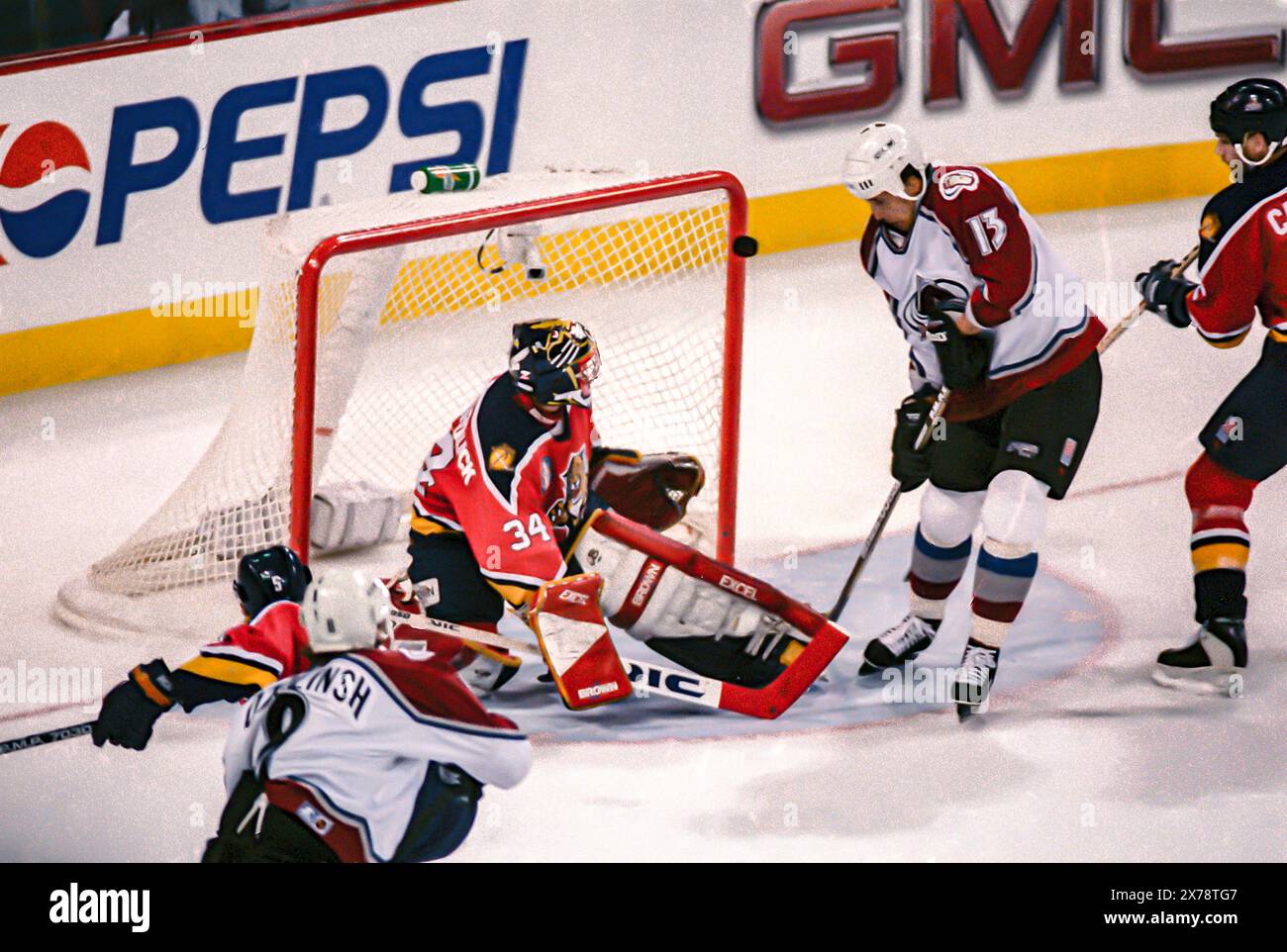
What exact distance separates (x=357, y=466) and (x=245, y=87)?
125 centimetres

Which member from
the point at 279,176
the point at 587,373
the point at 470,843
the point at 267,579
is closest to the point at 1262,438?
the point at 587,373

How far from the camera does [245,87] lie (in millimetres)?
5637

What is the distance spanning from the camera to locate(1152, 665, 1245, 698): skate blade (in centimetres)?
403

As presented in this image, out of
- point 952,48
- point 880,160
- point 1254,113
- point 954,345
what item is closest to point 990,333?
point 954,345

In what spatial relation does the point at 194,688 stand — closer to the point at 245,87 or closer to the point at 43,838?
the point at 43,838

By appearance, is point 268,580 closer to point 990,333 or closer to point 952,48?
point 990,333

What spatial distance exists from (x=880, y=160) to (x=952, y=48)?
2.72 meters

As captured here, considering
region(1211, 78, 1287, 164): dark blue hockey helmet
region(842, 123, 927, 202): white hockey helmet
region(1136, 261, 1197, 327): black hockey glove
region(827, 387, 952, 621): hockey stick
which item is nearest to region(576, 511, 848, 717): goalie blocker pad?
region(827, 387, 952, 621): hockey stick

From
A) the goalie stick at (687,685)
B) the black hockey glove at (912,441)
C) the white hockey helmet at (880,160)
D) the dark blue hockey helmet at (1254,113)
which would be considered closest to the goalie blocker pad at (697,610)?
the goalie stick at (687,685)

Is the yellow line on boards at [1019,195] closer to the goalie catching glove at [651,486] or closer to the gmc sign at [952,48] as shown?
the gmc sign at [952,48]

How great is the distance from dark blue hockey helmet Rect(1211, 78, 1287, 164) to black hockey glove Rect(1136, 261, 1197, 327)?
0.28 m

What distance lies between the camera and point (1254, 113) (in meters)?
3.89

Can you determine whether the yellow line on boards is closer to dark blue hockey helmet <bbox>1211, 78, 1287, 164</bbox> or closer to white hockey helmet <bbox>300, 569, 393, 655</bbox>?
dark blue hockey helmet <bbox>1211, 78, 1287, 164</bbox>

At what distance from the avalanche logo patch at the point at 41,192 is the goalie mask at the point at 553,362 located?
6.84ft
